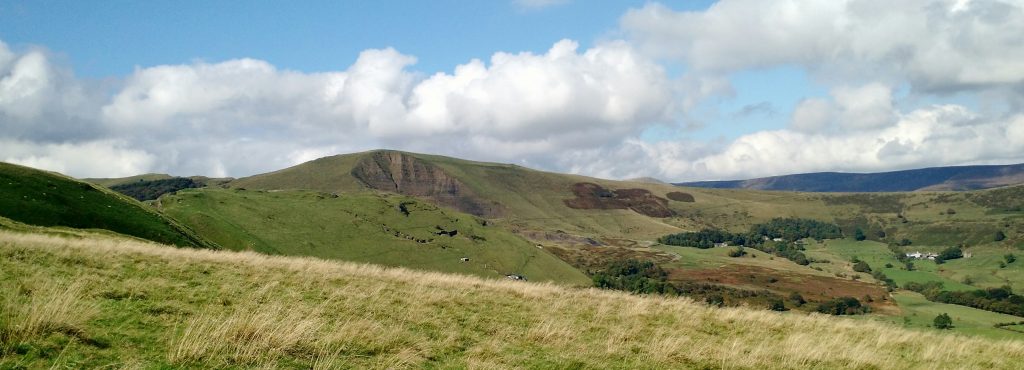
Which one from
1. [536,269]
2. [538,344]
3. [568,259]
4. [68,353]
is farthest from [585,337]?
[568,259]

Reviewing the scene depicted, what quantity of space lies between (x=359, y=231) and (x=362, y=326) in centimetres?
11480

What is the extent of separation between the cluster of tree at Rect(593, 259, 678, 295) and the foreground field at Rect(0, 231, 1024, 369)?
119759 millimetres

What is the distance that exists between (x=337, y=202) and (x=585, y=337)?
130320 mm

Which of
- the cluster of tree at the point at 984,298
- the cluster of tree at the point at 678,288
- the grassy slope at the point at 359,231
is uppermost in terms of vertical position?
the grassy slope at the point at 359,231

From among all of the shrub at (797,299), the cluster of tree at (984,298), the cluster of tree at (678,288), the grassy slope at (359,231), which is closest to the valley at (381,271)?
the grassy slope at (359,231)

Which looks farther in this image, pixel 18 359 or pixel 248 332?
pixel 248 332

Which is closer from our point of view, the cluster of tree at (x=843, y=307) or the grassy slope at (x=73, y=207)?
the grassy slope at (x=73, y=207)

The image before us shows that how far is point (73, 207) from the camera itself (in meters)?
52.5

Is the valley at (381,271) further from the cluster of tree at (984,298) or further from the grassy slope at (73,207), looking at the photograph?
the cluster of tree at (984,298)

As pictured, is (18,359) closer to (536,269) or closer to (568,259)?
(536,269)

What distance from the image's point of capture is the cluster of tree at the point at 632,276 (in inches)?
5551

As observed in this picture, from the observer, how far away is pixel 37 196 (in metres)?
51.2

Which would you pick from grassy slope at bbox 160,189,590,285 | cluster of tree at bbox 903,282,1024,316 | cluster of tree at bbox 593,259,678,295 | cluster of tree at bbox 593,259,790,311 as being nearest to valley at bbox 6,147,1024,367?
grassy slope at bbox 160,189,590,285

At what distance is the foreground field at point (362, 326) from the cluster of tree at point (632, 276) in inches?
4715
